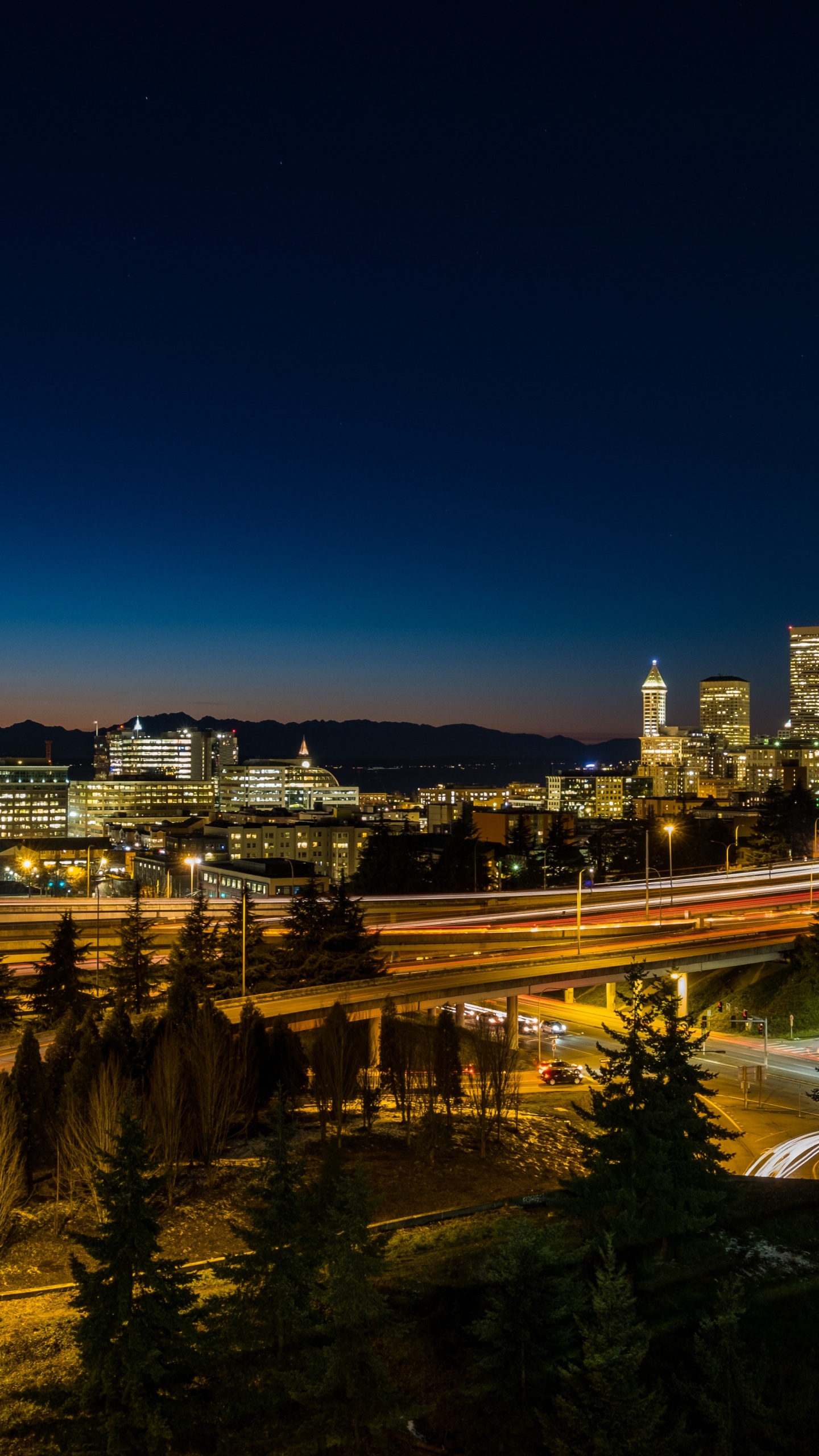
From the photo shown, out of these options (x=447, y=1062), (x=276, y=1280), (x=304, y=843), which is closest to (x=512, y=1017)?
(x=447, y=1062)

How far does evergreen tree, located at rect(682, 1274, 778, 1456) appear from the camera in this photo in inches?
455

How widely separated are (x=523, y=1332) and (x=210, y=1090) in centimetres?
1299

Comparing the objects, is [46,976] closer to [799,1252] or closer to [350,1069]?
[350,1069]

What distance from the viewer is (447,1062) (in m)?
27.5

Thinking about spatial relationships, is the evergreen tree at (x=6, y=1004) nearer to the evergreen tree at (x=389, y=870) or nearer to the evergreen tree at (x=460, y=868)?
the evergreen tree at (x=389, y=870)

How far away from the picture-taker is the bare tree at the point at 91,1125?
20.1m

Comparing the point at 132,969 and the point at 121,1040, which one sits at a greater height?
the point at 132,969

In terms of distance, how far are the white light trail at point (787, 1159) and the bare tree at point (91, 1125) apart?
618 inches

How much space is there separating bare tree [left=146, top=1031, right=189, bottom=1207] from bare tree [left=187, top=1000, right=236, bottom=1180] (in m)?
0.32

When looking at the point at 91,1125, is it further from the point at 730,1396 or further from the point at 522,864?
the point at 522,864

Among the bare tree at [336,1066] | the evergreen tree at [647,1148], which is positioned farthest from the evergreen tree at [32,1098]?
the evergreen tree at [647,1148]

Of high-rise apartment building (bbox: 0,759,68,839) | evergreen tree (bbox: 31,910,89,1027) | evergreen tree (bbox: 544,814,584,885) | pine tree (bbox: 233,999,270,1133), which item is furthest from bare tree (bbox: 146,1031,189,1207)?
high-rise apartment building (bbox: 0,759,68,839)

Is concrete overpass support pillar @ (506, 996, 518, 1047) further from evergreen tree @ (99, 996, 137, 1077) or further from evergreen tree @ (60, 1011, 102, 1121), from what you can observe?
evergreen tree @ (60, 1011, 102, 1121)

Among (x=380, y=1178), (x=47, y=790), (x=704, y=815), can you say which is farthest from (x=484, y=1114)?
(x=47, y=790)
